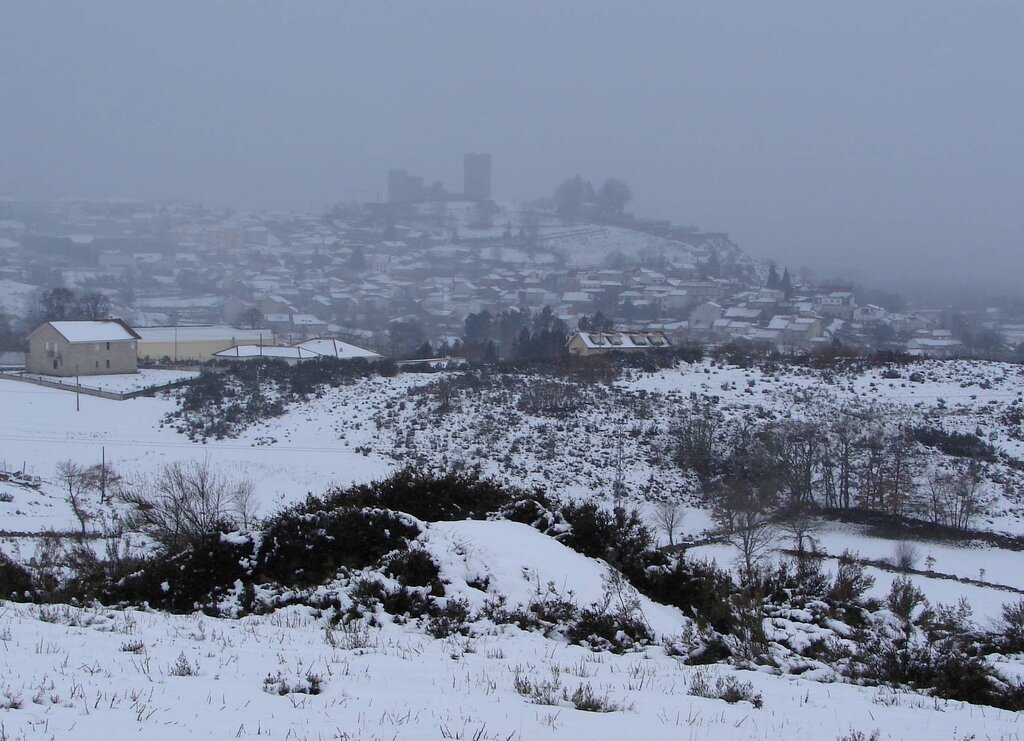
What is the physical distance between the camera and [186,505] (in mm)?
14117

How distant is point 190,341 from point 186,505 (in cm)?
4130

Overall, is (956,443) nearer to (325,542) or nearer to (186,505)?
(186,505)

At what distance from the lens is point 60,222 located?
500 feet

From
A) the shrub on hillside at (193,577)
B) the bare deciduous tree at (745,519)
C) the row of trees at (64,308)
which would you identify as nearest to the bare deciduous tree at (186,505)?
the shrub on hillside at (193,577)

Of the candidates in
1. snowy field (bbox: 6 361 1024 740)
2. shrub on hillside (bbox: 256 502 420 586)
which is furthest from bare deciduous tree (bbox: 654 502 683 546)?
shrub on hillside (bbox: 256 502 420 586)

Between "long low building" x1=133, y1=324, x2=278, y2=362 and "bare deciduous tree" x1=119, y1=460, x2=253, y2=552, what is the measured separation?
97.8 ft

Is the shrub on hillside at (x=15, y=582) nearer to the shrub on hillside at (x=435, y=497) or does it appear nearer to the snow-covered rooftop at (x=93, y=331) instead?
the shrub on hillside at (x=435, y=497)

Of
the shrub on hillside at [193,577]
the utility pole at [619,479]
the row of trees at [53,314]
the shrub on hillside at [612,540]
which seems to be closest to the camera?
the shrub on hillside at [193,577]

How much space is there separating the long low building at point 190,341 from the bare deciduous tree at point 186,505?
97.8 feet

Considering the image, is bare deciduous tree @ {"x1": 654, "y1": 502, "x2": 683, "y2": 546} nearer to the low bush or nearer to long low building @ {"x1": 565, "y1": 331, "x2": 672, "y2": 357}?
the low bush

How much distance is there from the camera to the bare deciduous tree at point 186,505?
38.1ft

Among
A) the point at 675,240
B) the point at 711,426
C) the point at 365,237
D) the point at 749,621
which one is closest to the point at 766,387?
the point at 711,426

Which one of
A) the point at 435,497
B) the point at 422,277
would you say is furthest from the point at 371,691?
the point at 422,277

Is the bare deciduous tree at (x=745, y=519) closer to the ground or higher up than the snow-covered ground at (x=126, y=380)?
closer to the ground
